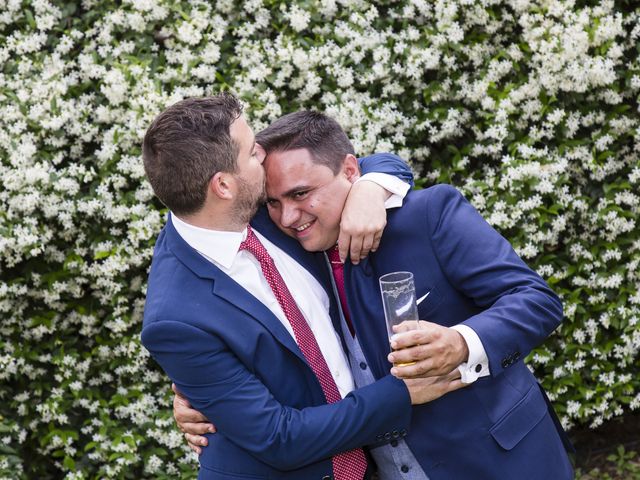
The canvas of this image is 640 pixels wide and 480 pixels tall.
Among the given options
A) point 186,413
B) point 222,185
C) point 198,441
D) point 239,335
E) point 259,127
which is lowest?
point 198,441

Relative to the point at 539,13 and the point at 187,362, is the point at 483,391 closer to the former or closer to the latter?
the point at 187,362

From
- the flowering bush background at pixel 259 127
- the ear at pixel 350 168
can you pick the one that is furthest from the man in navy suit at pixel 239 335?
the flowering bush background at pixel 259 127

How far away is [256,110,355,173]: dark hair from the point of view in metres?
2.79

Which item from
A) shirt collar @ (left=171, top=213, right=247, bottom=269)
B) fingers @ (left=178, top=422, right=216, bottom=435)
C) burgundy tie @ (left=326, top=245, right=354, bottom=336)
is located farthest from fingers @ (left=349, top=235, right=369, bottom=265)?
fingers @ (left=178, top=422, right=216, bottom=435)

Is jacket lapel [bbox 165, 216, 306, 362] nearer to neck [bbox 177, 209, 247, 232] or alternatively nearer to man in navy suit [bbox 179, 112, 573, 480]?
neck [bbox 177, 209, 247, 232]

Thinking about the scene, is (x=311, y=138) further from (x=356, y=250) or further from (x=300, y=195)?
(x=356, y=250)

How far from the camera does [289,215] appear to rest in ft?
9.12

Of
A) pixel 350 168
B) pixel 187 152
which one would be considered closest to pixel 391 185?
pixel 350 168

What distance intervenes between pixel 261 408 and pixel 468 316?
787 mm

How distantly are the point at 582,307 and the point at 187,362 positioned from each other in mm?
2695

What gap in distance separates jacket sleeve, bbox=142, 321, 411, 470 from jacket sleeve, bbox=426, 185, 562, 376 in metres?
0.35

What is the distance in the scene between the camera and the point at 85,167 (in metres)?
4.55

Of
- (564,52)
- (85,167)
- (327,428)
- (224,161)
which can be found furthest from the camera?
(85,167)

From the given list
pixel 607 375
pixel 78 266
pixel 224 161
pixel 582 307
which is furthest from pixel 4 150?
pixel 607 375
